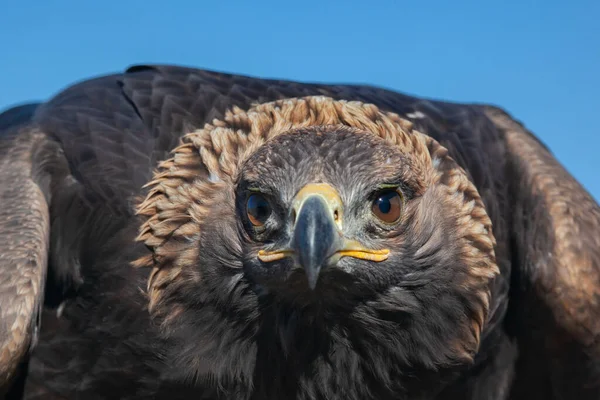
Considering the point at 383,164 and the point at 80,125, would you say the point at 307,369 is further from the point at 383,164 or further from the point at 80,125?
the point at 80,125

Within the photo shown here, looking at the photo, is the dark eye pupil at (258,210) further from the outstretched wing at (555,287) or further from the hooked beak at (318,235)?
the outstretched wing at (555,287)

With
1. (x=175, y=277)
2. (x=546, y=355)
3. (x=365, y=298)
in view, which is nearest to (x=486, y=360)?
(x=546, y=355)

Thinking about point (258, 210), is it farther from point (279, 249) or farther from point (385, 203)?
point (385, 203)

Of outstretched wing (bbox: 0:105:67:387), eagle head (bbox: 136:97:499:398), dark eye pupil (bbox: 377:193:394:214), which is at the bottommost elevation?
outstretched wing (bbox: 0:105:67:387)

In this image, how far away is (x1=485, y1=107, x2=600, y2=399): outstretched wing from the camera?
736 cm

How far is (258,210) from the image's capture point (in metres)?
5.76

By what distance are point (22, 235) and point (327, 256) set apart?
2.41 metres

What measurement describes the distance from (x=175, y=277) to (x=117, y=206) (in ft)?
3.36

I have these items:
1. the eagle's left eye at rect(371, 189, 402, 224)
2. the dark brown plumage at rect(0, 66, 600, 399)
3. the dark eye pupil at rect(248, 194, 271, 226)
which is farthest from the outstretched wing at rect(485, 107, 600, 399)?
the dark eye pupil at rect(248, 194, 271, 226)

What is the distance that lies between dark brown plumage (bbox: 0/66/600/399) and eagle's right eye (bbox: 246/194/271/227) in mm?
13

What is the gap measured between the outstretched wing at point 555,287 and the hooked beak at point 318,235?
89.6 inches

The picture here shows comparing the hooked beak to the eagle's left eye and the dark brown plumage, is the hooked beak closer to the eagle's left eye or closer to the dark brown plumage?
the dark brown plumage

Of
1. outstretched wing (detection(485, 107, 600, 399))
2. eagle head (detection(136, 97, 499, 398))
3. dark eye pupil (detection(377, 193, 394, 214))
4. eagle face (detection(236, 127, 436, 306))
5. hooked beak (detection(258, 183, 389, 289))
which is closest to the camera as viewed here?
hooked beak (detection(258, 183, 389, 289))

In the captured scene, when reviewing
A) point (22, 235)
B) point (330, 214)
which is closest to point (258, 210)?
point (330, 214)
